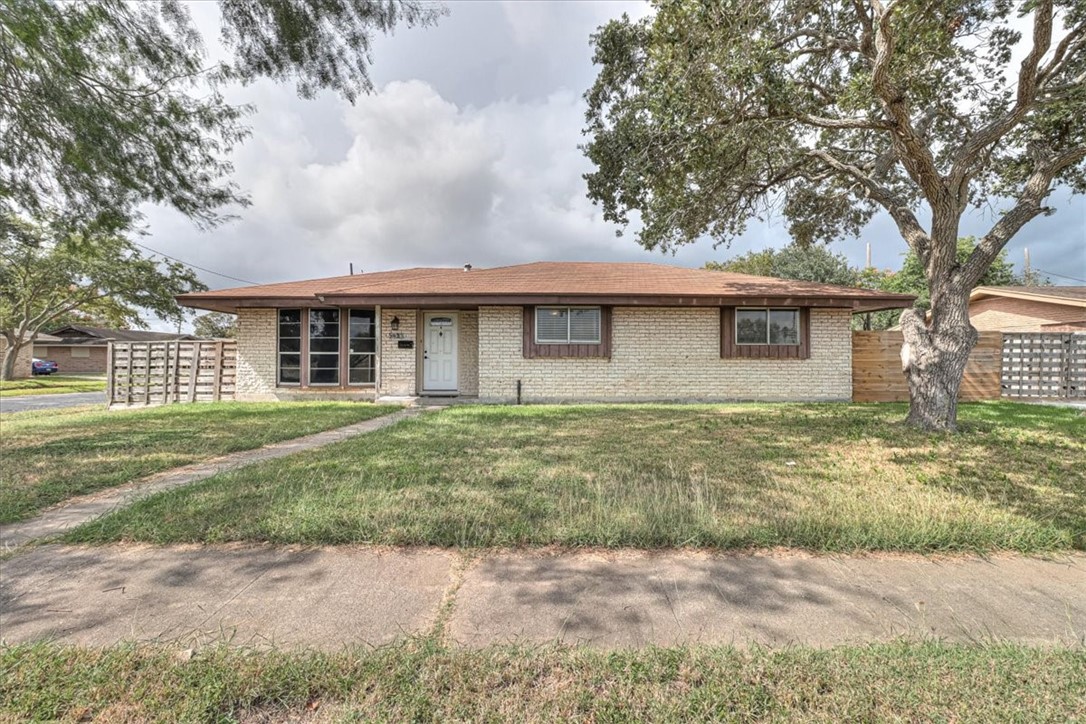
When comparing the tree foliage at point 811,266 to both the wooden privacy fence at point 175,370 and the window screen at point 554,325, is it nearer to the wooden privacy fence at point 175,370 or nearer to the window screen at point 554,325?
the window screen at point 554,325

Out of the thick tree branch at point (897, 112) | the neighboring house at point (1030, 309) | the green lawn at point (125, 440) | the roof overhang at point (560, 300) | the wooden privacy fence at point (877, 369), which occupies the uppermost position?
the thick tree branch at point (897, 112)

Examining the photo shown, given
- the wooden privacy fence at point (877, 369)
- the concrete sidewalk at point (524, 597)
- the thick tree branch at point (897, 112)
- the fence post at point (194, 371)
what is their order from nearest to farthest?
the concrete sidewalk at point (524, 597) < the thick tree branch at point (897, 112) < the wooden privacy fence at point (877, 369) < the fence post at point (194, 371)

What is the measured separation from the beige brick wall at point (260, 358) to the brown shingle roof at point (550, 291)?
613mm

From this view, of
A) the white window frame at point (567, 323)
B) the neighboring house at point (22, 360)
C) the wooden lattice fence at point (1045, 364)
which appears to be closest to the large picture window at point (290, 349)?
the white window frame at point (567, 323)

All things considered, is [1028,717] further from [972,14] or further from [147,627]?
[972,14]

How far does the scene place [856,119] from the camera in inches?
275

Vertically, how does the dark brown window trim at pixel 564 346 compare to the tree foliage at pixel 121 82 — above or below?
below

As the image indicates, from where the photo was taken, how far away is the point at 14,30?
4797 mm

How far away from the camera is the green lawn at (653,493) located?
304cm

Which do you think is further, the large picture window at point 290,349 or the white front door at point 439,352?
the white front door at point 439,352

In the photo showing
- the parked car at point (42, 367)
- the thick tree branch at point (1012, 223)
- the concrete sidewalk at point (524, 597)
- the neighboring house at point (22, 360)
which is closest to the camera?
the concrete sidewalk at point (524, 597)

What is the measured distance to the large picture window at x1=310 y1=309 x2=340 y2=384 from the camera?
12.1 metres

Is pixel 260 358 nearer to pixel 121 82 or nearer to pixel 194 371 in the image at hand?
pixel 194 371

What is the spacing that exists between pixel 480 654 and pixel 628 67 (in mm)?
8595
